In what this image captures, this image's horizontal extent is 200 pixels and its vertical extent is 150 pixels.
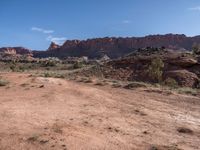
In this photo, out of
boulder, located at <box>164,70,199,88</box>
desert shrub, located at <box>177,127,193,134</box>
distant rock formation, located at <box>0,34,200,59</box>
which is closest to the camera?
desert shrub, located at <box>177,127,193,134</box>

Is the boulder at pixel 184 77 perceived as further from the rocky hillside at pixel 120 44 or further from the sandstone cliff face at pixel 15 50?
the sandstone cliff face at pixel 15 50

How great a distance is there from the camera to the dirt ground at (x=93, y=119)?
887cm

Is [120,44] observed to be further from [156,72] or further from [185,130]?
[185,130]

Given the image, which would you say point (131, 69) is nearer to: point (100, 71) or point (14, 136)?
point (100, 71)

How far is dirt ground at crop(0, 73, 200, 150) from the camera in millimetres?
8873

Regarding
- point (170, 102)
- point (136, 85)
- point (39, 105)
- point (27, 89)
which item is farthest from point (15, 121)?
point (136, 85)

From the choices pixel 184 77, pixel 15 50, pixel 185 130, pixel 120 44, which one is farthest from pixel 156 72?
pixel 15 50

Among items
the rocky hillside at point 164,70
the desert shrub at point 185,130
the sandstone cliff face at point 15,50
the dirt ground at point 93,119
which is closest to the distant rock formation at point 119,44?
the sandstone cliff face at point 15,50

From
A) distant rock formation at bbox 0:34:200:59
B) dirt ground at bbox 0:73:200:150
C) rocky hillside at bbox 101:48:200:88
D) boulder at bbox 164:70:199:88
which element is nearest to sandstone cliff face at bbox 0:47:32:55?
distant rock formation at bbox 0:34:200:59

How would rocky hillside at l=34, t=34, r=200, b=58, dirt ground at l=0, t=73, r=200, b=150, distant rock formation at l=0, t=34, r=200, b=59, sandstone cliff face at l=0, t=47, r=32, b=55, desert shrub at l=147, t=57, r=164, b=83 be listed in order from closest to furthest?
dirt ground at l=0, t=73, r=200, b=150
desert shrub at l=147, t=57, r=164, b=83
distant rock formation at l=0, t=34, r=200, b=59
rocky hillside at l=34, t=34, r=200, b=58
sandstone cliff face at l=0, t=47, r=32, b=55

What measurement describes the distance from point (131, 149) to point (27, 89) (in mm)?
9876

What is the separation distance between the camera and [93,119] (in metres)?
11.5

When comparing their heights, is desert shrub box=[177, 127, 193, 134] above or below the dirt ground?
below

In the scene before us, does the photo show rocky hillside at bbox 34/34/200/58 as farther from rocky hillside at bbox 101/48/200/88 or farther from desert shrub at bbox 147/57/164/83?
desert shrub at bbox 147/57/164/83
